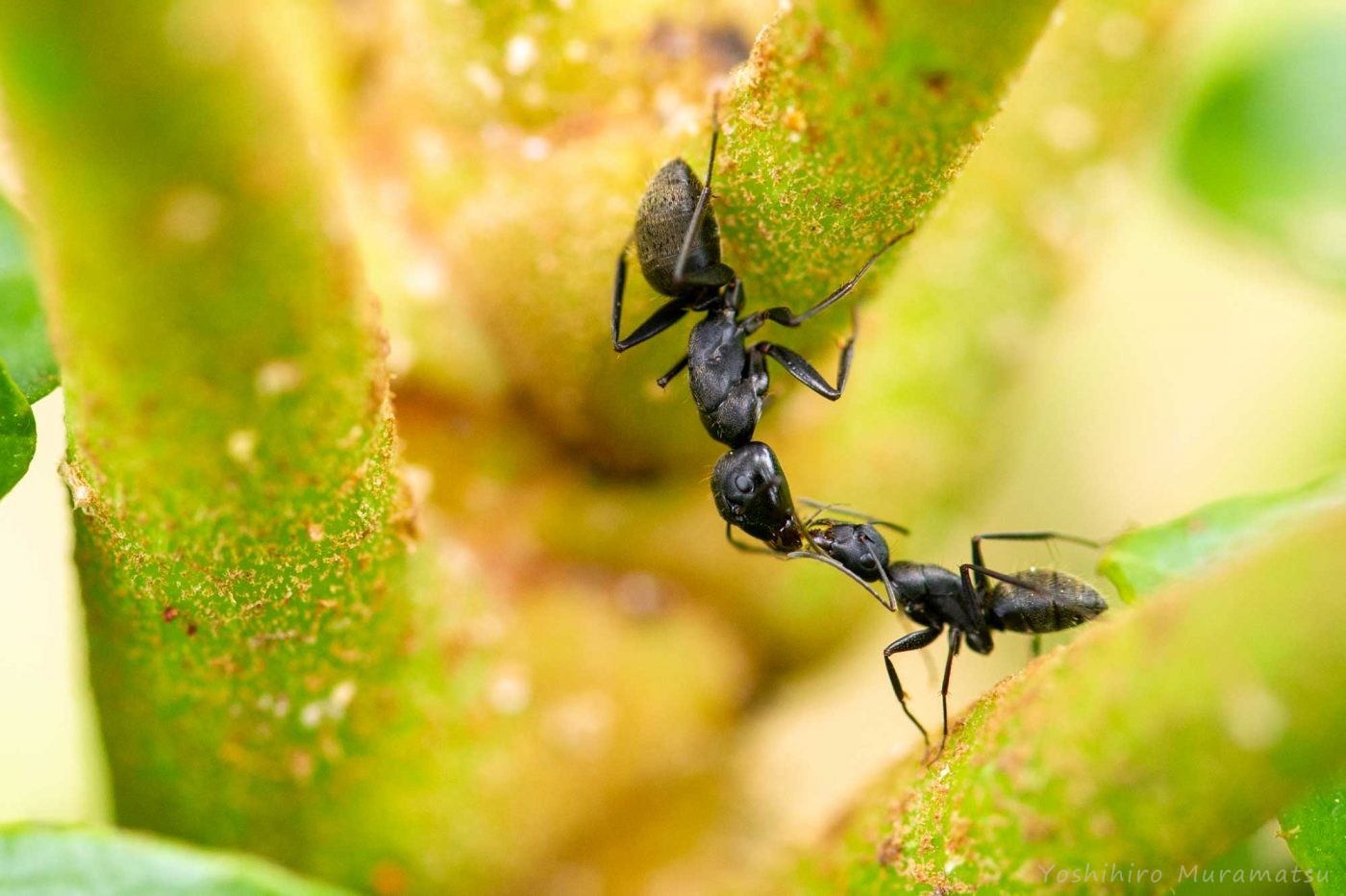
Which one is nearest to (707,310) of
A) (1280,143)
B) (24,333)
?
(24,333)

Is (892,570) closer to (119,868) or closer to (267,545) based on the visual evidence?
(267,545)

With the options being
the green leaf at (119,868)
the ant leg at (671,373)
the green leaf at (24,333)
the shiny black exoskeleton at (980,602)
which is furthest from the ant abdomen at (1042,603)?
the green leaf at (24,333)

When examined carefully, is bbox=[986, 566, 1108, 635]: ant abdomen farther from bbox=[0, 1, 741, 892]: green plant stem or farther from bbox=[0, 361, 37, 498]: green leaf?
bbox=[0, 361, 37, 498]: green leaf

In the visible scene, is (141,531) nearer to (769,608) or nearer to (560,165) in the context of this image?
(560,165)

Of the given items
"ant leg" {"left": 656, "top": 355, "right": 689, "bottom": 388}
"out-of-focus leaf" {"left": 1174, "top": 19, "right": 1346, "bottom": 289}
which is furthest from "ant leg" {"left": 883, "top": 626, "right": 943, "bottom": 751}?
"out-of-focus leaf" {"left": 1174, "top": 19, "right": 1346, "bottom": 289}

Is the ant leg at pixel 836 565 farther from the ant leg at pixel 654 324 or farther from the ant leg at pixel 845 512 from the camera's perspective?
the ant leg at pixel 654 324

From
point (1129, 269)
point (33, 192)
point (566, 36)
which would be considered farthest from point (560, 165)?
point (1129, 269)
